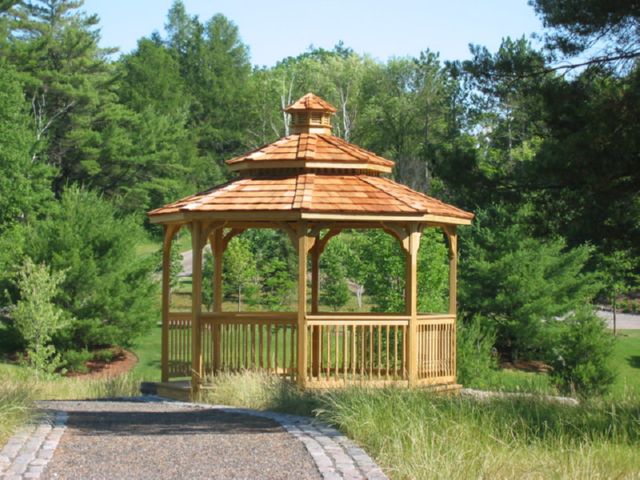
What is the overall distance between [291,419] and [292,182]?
5.38 meters

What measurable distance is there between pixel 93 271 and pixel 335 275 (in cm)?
1067

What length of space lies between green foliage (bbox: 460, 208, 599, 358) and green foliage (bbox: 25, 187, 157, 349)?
11355 millimetres

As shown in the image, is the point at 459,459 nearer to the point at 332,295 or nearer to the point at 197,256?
the point at 197,256

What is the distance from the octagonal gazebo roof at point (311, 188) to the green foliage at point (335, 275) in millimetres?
22772

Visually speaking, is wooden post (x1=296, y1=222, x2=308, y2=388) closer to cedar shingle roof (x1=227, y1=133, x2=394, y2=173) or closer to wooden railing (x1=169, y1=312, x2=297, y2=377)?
wooden railing (x1=169, y1=312, x2=297, y2=377)

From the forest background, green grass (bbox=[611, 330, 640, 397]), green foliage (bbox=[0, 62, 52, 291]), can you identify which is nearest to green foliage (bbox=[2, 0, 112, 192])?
the forest background

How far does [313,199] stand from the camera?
14992mm

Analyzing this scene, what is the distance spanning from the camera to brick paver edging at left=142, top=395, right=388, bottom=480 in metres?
7.59

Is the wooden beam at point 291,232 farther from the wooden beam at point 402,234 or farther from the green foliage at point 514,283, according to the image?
the green foliage at point 514,283

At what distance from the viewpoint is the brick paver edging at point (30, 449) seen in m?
7.54

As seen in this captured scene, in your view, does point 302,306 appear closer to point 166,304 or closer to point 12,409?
point 166,304

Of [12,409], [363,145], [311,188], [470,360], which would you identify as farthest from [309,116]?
[363,145]

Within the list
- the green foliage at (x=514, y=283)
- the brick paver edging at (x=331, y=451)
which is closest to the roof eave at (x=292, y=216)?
the brick paver edging at (x=331, y=451)

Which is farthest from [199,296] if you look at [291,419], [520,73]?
[520,73]
